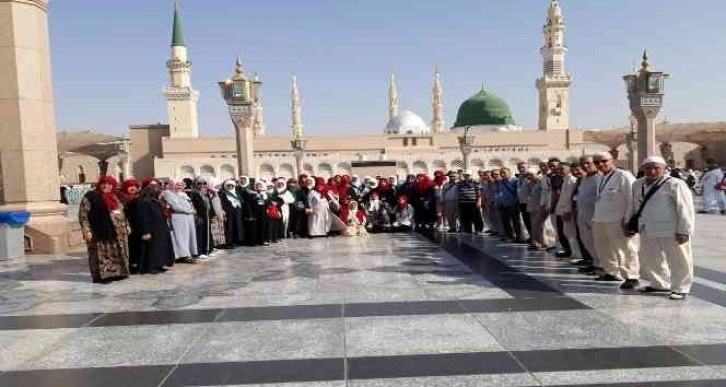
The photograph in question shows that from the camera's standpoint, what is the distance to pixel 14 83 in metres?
7.96

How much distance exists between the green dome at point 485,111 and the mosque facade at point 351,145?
8.75m

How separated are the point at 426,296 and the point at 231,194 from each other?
4690 millimetres

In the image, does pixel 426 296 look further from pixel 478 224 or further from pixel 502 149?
pixel 502 149

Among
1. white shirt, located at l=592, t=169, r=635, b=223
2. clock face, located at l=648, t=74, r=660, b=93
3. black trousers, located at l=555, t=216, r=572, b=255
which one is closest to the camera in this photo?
white shirt, located at l=592, t=169, r=635, b=223

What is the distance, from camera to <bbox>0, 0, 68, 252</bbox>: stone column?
795cm

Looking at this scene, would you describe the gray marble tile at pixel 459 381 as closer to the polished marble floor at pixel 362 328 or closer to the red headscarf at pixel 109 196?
the polished marble floor at pixel 362 328

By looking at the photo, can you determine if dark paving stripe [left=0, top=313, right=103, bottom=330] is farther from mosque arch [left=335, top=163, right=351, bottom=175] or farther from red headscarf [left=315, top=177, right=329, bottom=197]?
mosque arch [left=335, top=163, right=351, bottom=175]

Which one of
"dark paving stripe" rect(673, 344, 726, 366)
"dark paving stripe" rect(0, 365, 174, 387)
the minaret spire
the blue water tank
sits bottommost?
"dark paving stripe" rect(0, 365, 174, 387)

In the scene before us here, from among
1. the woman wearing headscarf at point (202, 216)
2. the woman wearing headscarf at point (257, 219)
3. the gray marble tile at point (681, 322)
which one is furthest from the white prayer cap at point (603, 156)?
the woman wearing headscarf at point (257, 219)

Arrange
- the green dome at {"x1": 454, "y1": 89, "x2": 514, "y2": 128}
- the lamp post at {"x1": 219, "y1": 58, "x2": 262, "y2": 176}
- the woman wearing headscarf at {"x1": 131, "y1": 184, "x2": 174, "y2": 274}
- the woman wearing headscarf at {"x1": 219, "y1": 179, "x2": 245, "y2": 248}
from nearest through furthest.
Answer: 1. the woman wearing headscarf at {"x1": 131, "y1": 184, "x2": 174, "y2": 274}
2. the woman wearing headscarf at {"x1": 219, "y1": 179, "x2": 245, "y2": 248}
3. the lamp post at {"x1": 219, "y1": 58, "x2": 262, "y2": 176}
4. the green dome at {"x1": 454, "y1": 89, "x2": 514, "y2": 128}

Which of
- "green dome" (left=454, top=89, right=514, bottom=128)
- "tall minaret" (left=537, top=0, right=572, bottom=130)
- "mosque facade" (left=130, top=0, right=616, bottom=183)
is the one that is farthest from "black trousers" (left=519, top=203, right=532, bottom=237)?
"green dome" (left=454, top=89, right=514, bottom=128)

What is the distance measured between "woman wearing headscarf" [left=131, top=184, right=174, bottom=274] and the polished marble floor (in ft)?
0.83

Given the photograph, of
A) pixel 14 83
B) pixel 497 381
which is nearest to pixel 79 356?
pixel 497 381

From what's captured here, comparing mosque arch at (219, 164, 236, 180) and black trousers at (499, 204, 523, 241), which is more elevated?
mosque arch at (219, 164, 236, 180)
